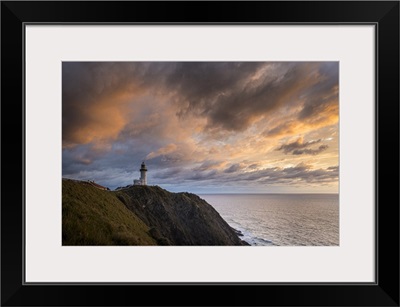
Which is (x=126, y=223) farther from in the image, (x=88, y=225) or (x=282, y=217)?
(x=282, y=217)

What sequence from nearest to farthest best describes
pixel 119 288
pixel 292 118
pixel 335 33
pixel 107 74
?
pixel 119 288, pixel 335 33, pixel 107 74, pixel 292 118

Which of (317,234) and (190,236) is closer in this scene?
(317,234)

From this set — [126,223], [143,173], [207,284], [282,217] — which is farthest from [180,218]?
[282,217]

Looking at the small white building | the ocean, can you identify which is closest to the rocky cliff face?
the small white building

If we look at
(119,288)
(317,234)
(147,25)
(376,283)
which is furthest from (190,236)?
(147,25)

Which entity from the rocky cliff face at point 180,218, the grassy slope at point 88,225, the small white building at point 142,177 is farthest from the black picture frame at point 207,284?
the small white building at point 142,177

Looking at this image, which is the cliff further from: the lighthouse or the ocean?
the ocean

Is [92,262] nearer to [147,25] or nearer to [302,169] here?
[147,25]
